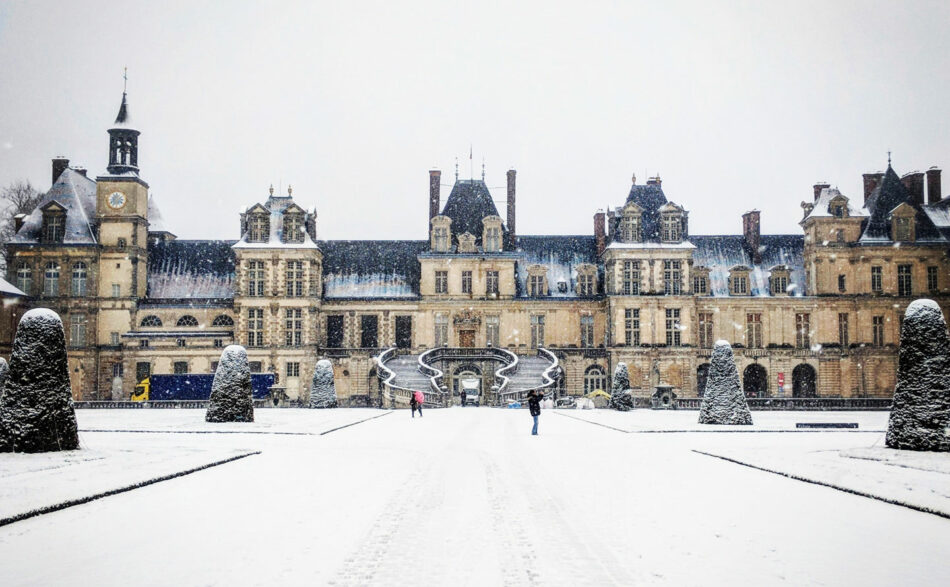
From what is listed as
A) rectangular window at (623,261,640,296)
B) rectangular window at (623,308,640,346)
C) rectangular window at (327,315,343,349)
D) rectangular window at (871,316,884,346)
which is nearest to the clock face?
rectangular window at (327,315,343,349)

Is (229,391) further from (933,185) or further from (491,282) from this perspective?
(933,185)

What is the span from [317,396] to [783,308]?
28.2 metres

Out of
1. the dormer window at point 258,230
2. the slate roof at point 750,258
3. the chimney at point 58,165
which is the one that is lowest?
the slate roof at point 750,258

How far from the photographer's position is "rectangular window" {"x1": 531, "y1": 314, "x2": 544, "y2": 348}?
5394 cm

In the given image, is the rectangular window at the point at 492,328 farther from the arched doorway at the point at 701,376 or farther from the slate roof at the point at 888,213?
the slate roof at the point at 888,213

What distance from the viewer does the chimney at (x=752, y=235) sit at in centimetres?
5597

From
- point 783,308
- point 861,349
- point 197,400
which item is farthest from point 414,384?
point 861,349

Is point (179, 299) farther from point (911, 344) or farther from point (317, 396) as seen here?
point (911, 344)

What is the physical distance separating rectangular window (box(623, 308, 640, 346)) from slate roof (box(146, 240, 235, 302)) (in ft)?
76.6

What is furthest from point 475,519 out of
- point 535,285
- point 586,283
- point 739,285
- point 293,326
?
point 739,285

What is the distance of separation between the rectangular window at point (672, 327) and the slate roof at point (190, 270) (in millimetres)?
25776

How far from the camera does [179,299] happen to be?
5306cm

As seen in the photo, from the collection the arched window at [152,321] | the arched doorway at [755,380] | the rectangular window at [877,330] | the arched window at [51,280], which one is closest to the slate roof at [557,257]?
the arched doorway at [755,380]

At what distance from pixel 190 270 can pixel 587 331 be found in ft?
79.5
